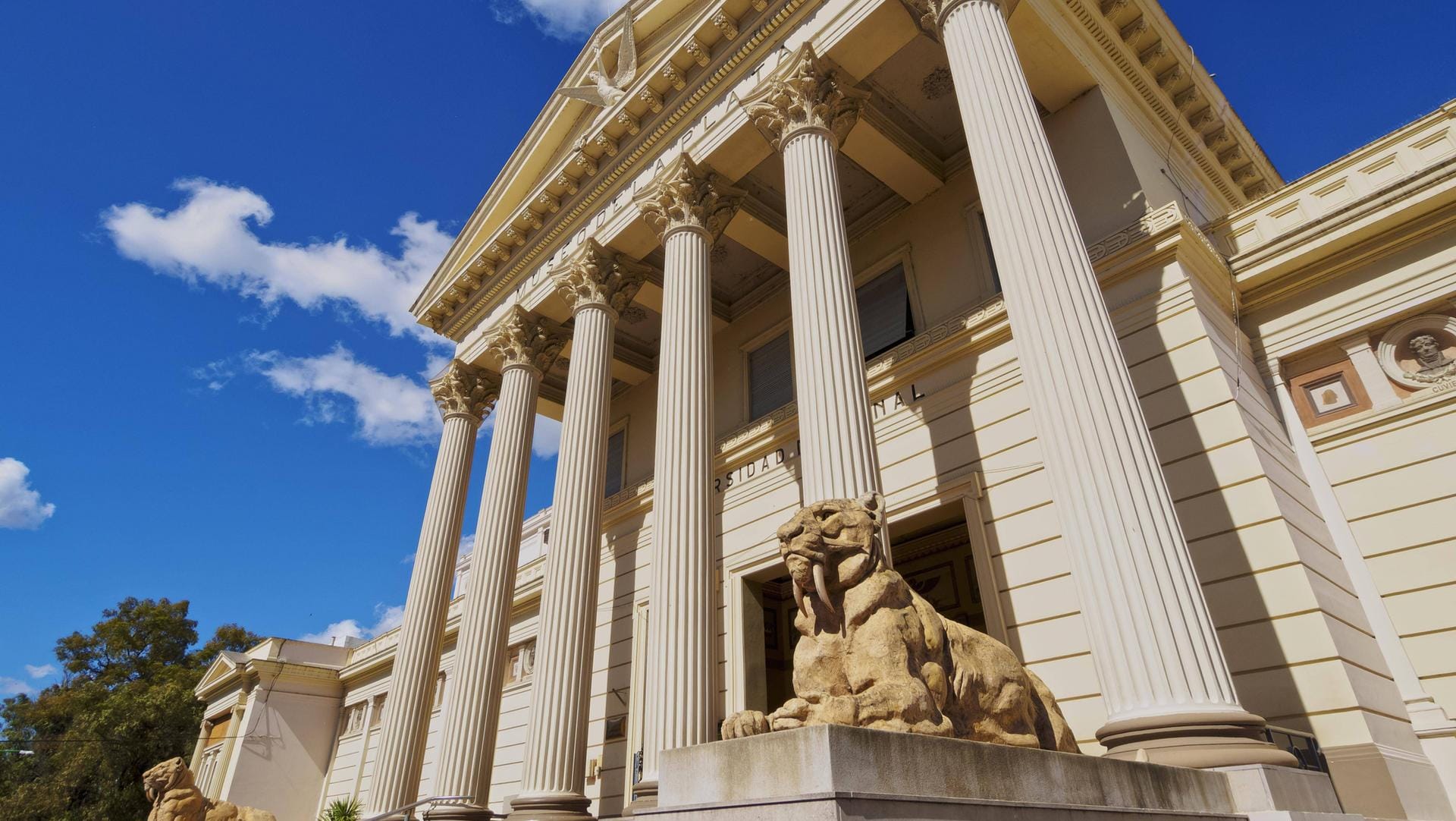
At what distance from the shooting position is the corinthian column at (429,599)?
1585 centimetres

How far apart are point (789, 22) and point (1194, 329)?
8.48 metres

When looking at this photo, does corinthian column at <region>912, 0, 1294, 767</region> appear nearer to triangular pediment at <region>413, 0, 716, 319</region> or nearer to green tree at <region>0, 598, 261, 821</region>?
triangular pediment at <region>413, 0, 716, 319</region>

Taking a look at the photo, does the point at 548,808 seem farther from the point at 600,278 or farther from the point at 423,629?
the point at 600,278

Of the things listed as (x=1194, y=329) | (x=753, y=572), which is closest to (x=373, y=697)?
(x=753, y=572)

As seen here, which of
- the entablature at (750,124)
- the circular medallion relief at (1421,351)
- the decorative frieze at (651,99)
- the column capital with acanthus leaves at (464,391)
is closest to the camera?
the circular medallion relief at (1421,351)

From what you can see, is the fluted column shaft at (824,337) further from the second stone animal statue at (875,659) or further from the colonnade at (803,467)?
the second stone animal statue at (875,659)

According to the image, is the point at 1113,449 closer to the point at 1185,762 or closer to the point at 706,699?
the point at 1185,762

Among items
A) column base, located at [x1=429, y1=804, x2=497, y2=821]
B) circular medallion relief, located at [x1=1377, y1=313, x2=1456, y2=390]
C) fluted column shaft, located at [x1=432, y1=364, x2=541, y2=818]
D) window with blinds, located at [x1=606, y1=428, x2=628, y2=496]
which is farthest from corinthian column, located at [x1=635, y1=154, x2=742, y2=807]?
circular medallion relief, located at [x1=1377, y1=313, x2=1456, y2=390]

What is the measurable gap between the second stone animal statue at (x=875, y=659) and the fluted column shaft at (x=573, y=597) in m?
8.27

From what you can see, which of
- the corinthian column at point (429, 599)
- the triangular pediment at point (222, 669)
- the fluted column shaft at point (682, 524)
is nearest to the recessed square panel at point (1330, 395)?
the fluted column shaft at point (682, 524)

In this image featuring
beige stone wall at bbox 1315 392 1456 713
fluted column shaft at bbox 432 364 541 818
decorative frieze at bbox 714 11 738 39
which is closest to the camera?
beige stone wall at bbox 1315 392 1456 713

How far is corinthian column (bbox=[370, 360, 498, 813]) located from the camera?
52.0 feet

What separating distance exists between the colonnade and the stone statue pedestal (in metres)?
1.91

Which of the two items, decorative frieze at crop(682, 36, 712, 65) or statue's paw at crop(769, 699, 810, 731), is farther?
decorative frieze at crop(682, 36, 712, 65)
